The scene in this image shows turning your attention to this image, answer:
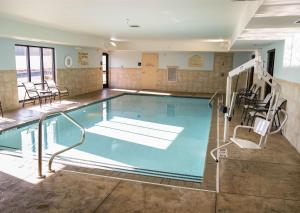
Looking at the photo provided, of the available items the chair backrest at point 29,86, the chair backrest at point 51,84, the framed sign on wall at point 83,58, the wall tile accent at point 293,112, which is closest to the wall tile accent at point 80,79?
the framed sign on wall at point 83,58

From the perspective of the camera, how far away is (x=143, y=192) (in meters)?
2.93

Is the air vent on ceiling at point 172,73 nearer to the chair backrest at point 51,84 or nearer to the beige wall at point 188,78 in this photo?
the beige wall at point 188,78

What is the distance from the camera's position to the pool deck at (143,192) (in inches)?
103

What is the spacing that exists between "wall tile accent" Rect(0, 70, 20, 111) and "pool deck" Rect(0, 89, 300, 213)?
4556 mm

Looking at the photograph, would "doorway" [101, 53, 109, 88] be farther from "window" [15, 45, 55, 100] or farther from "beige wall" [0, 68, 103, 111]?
"window" [15, 45, 55, 100]

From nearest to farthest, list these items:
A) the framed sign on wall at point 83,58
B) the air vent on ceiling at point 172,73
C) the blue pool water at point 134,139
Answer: the blue pool water at point 134,139 → the framed sign on wall at point 83,58 → the air vent on ceiling at point 172,73

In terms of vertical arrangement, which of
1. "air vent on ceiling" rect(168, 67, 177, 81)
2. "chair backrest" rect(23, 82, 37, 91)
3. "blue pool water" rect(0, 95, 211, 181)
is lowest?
"blue pool water" rect(0, 95, 211, 181)

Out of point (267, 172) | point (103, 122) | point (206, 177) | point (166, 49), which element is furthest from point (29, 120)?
point (166, 49)

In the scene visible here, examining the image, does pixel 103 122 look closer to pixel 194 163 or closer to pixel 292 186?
pixel 194 163

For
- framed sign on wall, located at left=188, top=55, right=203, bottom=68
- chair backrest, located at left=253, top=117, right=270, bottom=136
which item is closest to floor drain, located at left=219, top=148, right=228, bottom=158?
chair backrest, located at left=253, top=117, right=270, bottom=136

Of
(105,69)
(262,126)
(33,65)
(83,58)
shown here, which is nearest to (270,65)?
(262,126)

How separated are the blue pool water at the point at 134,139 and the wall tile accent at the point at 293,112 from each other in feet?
5.40

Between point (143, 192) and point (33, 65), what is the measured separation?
7.88 m

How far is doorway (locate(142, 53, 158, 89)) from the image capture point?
14.3m
